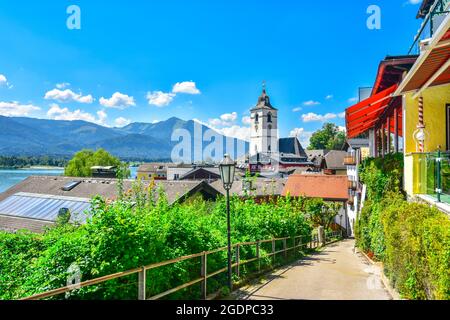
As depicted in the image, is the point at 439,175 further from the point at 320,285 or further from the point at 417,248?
the point at 320,285

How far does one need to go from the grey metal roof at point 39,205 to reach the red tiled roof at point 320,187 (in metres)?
18.5

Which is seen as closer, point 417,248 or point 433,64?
point 417,248

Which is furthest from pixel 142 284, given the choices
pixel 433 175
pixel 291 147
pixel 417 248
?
pixel 291 147

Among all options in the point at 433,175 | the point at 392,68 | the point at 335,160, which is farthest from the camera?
the point at 335,160

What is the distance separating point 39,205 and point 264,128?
312ft

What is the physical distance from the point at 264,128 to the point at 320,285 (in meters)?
107

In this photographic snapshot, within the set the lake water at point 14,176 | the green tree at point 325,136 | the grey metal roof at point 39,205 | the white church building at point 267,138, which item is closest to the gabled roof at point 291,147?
the white church building at point 267,138

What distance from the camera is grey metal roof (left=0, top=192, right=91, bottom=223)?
66.6 ft

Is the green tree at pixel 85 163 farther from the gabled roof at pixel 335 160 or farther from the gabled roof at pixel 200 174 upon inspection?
the gabled roof at pixel 335 160

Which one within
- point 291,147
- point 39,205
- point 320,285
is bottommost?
point 320,285

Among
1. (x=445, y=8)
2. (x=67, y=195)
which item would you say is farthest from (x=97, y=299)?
(x=67, y=195)

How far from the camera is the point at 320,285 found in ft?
27.2

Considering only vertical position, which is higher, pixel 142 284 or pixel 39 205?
pixel 142 284

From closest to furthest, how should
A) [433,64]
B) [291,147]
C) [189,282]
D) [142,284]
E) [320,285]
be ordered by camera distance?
[142,284] → [189,282] → [433,64] → [320,285] → [291,147]
